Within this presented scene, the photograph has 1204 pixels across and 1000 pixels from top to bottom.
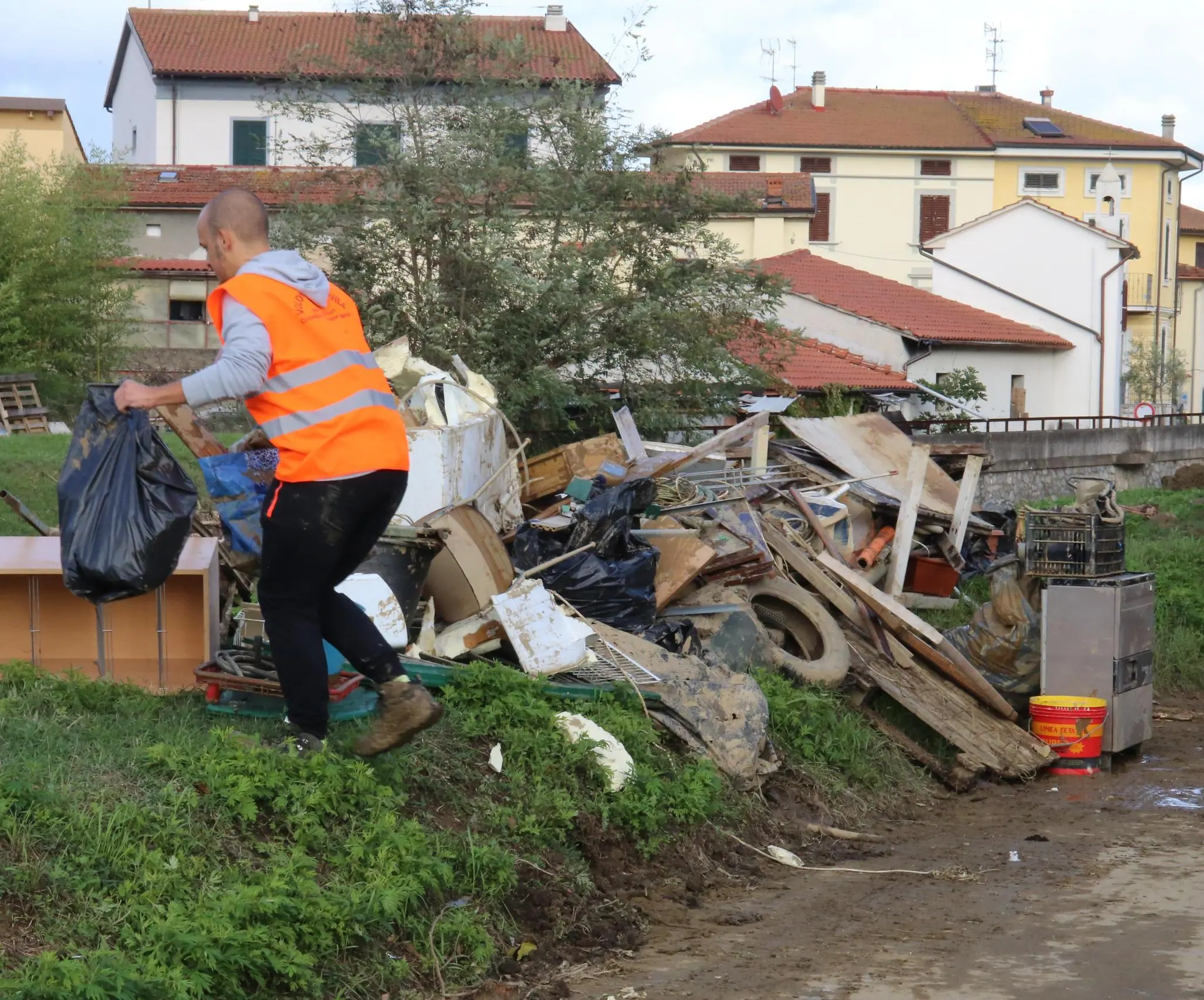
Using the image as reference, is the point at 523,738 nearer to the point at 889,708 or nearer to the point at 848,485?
the point at 889,708

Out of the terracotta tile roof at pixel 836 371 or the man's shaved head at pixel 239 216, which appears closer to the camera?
the man's shaved head at pixel 239 216

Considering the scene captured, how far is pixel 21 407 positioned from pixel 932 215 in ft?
132

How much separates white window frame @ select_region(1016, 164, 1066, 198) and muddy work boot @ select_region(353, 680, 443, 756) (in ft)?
182

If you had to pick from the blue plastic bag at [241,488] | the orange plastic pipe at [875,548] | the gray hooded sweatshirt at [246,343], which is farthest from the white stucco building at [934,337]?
the gray hooded sweatshirt at [246,343]

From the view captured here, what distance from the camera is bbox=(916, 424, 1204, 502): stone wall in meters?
20.4

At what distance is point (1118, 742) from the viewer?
374 inches

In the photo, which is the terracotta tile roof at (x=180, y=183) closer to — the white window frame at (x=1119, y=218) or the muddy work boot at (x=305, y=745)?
the muddy work boot at (x=305, y=745)

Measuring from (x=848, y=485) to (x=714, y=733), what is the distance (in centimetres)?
526

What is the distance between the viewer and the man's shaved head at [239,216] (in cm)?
512

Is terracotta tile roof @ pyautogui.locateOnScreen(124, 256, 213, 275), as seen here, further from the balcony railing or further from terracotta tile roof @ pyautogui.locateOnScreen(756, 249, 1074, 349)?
the balcony railing

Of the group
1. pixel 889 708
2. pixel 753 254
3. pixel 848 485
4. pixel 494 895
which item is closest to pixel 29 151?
pixel 753 254

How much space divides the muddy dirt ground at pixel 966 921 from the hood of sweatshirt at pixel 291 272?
8.48 ft

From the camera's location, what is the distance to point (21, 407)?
2302cm

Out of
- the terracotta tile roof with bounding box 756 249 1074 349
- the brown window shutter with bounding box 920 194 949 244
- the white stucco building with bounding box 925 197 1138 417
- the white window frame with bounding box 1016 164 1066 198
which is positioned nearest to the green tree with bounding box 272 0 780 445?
the terracotta tile roof with bounding box 756 249 1074 349
